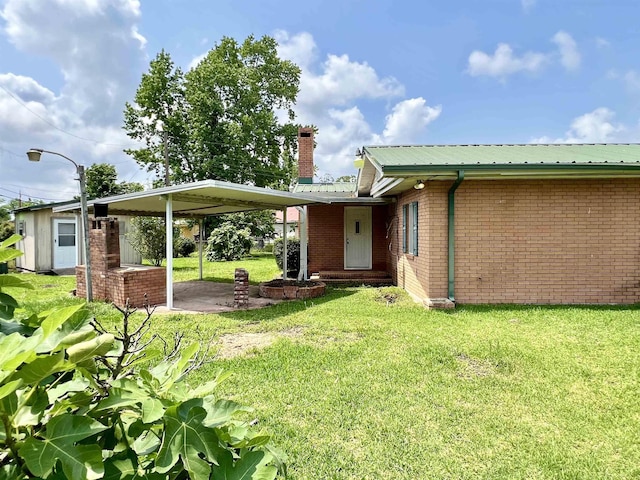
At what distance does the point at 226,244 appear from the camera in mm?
23156

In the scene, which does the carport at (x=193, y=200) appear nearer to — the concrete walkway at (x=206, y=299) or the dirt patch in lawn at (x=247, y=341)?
the concrete walkway at (x=206, y=299)

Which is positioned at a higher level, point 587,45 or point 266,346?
point 587,45

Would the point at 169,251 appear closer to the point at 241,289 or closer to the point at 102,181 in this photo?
the point at 241,289

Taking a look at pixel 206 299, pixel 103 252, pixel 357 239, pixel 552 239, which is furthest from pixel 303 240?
pixel 552 239

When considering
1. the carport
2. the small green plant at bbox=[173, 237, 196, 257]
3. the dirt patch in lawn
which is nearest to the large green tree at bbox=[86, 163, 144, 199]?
the small green plant at bbox=[173, 237, 196, 257]

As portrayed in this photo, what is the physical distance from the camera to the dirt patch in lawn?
5.52m

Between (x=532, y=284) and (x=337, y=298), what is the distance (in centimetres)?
447

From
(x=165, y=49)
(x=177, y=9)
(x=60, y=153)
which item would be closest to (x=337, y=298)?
(x=177, y=9)

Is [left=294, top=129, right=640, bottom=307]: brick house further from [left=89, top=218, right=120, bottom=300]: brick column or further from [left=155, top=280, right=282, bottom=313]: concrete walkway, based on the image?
[left=89, top=218, right=120, bottom=300]: brick column

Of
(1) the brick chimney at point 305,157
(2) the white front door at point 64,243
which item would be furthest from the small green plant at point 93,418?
(2) the white front door at point 64,243

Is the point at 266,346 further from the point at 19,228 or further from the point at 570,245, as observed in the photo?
the point at 19,228

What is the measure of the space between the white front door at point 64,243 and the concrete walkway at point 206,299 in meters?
7.53

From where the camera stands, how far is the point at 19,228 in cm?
1753

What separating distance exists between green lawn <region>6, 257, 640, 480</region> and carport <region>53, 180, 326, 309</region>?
2663 millimetres
